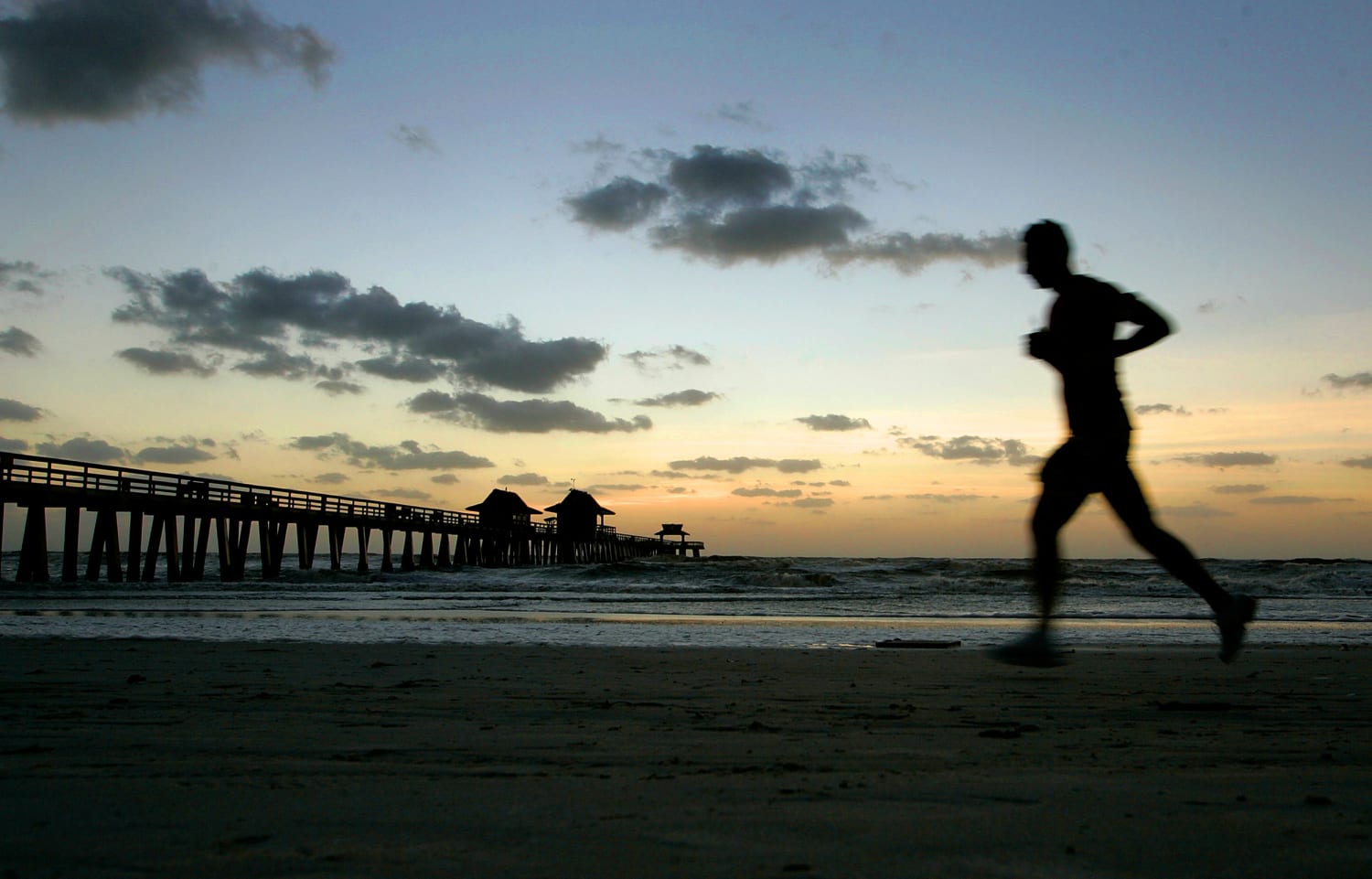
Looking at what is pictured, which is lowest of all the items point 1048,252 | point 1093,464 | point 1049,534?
point 1049,534

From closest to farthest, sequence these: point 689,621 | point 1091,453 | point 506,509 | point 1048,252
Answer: point 1091,453
point 1048,252
point 689,621
point 506,509

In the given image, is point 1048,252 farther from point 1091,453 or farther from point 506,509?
point 506,509

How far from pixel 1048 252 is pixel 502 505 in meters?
65.6

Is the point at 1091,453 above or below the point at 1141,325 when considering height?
below

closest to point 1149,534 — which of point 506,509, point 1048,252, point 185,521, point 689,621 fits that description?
point 1048,252

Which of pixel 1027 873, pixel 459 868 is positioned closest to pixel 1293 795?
pixel 1027 873

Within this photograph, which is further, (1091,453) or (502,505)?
(502,505)

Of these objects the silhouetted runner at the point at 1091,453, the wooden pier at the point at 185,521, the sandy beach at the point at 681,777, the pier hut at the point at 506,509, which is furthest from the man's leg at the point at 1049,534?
the pier hut at the point at 506,509

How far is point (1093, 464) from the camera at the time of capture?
12.0ft

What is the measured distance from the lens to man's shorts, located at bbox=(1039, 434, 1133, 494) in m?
3.66

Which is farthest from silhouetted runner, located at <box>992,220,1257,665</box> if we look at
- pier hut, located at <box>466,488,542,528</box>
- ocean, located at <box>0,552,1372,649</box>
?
pier hut, located at <box>466,488,542,528</box>

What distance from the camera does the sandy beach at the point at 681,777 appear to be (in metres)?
1.54

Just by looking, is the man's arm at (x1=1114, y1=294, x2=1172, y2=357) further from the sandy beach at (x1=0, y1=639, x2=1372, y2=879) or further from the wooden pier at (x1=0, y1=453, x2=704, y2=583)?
the wooden pier at (x1=0, y1=453, x2=704, y2=583)

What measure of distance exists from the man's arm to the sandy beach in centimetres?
135
